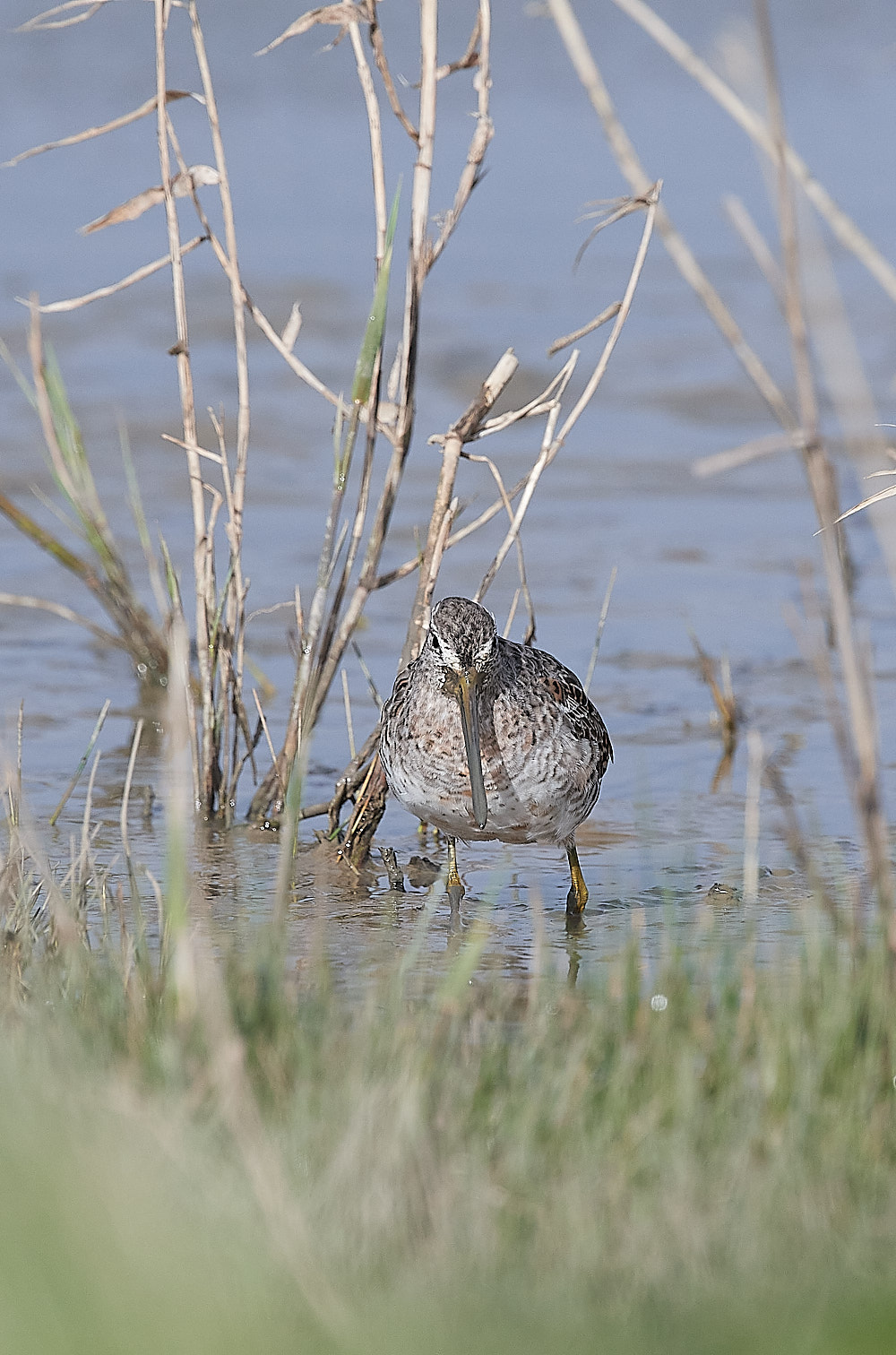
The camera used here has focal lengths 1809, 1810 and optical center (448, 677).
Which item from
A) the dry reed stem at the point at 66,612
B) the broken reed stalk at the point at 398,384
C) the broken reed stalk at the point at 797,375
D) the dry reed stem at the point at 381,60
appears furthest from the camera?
the dry reed stem at the point at 66,612

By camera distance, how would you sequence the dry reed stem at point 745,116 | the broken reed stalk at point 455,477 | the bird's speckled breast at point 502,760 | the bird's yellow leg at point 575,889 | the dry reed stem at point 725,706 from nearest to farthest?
Answer: the dry reed stem at point 745,116 → the bird's speckled breast at point 502,760 → the broken reed stalk at point 455,477 → the bird's yellow leg at point 575,889 → the dry reed stem at point 725,706

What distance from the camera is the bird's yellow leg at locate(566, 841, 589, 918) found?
239 inches

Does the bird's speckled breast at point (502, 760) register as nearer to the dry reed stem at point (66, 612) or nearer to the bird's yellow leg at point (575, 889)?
the bird's yellow leg at point (575, 889)

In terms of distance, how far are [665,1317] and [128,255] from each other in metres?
15.0

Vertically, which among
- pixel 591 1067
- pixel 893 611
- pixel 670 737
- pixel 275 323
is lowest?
pixel 591 1067

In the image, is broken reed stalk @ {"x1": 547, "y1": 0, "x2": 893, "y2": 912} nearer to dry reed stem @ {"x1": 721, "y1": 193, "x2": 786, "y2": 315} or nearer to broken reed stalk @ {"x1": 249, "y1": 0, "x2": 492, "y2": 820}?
dry reed stem @ {"x1": 721, "y1": 193, "x2": 786, "y2": 315}

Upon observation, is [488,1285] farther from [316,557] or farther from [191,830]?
[316,557]

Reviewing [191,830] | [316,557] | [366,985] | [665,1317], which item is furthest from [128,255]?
[665,1317]

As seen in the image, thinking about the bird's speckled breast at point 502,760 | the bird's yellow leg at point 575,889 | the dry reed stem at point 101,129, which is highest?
the dry reed stem at point 101,129

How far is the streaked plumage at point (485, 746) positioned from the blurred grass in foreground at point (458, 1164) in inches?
58.9

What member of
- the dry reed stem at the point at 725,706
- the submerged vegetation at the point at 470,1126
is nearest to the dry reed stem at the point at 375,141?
the submerged vegetation at the point at 470,1126

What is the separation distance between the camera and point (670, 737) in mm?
8031

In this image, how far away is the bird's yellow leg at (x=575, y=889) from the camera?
6066 mm

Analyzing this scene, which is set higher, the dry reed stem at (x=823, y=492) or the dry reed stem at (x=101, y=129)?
the dry reed stem at (x=101, y=129)
